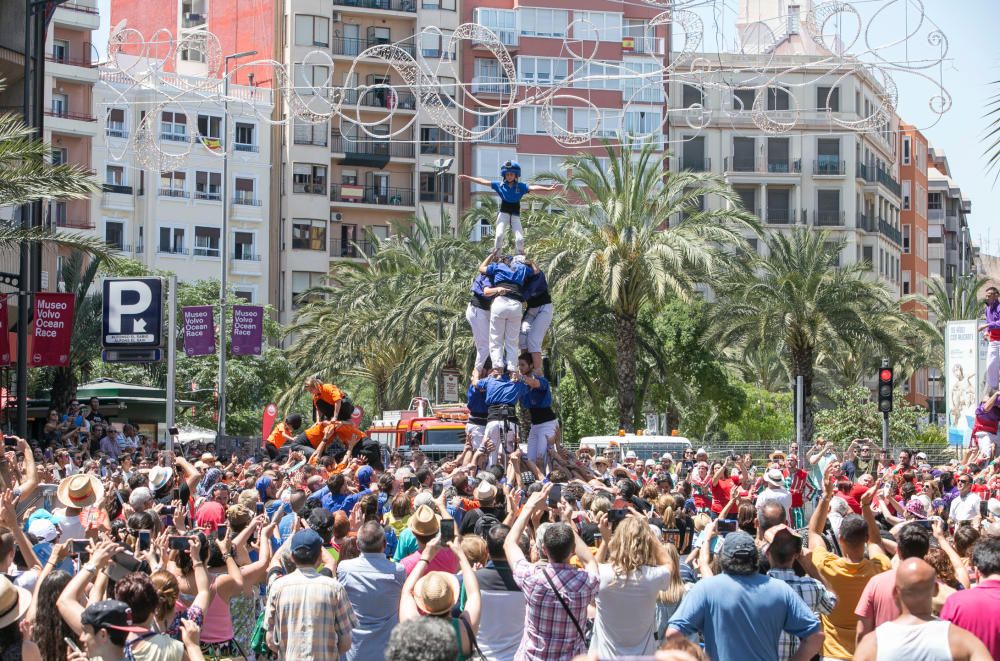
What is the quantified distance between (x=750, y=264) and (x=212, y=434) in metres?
22.0

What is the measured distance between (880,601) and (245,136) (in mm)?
63265

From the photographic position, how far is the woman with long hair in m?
7.44

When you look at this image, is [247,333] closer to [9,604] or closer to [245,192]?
[245,192]

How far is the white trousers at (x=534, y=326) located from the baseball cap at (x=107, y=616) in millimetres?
13142

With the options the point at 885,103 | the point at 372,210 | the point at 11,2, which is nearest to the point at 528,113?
the point at 372,210

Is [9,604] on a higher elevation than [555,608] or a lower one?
higher

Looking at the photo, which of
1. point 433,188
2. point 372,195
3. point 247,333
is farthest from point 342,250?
point 247,333

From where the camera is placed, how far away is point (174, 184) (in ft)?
218

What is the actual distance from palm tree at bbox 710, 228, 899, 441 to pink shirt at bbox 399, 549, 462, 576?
29823 mm

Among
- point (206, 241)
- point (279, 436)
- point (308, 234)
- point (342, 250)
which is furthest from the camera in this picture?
point (342, 250)

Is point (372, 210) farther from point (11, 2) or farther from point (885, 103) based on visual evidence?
point (885, 103)

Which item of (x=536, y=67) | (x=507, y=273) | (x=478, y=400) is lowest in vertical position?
(x=478, y=400)

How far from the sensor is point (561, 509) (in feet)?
35.0

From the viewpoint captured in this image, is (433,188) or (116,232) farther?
(433,188)
